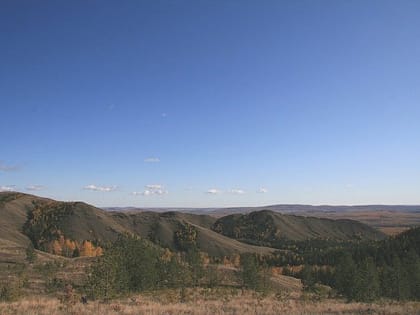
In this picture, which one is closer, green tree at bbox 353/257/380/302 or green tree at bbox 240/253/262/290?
green tree at bbox 353/257/380/302

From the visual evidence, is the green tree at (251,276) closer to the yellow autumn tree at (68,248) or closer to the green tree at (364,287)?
the green tree at (364,287)

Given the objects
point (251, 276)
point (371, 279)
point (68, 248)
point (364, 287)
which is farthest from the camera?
point (68, 248)

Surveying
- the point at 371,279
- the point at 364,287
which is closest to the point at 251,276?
the point at 364,287

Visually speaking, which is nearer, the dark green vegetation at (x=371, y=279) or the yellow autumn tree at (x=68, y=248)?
the dark green vegetation at (x=371, y=279)

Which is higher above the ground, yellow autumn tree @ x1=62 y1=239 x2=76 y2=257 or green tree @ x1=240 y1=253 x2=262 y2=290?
green tree @ x1=240 y1=253 x2=262 y2=290

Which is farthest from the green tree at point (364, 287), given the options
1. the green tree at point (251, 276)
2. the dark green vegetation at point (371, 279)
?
the green tree at point (251, 276)

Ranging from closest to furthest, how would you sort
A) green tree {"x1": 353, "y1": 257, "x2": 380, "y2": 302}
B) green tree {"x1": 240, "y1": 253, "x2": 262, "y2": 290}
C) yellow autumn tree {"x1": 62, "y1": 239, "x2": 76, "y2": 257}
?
green tree {"x1": 353, "y1": 257, "x2": 380, "y2": 302}
green tree {"x1": 240, "y1": 253, "x2": 262, "y2": 290}
yellow autumn tree {"x1": 62, "y1": 239, "x2": 76, "y2": 257}

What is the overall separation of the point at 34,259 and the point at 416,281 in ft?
230

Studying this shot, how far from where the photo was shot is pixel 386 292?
75.7 m

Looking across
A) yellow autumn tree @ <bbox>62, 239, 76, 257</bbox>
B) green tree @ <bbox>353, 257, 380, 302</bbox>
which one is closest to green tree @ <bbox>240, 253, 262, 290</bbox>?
green tree @ <bbox>353, 257, 380, 302</bbox>

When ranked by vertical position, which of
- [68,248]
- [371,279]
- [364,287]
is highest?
[364,287]

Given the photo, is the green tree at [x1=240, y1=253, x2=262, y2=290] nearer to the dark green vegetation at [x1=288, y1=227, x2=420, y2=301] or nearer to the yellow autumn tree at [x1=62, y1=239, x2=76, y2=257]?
the dark green vegetation at [x1=288, y1=227, x2=420, y2=301]

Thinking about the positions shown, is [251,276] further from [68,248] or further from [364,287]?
[68,248]

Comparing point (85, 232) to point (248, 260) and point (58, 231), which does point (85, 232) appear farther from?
point (248, 260)
